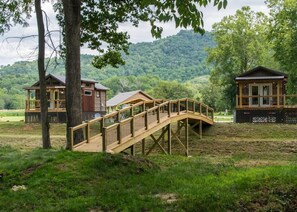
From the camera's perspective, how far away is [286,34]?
116ft

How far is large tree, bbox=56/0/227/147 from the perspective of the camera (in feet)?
19.3

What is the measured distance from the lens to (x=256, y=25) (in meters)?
44.2

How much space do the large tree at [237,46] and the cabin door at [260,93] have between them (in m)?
12.9

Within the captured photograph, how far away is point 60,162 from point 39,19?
640 cm

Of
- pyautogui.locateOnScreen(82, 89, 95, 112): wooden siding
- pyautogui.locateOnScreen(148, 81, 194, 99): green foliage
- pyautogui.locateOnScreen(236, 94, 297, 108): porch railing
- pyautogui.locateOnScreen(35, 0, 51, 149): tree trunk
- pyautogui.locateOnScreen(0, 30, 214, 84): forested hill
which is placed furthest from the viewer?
pyautogui.locateOnScreen(0, 30, 214, 84): forested hill

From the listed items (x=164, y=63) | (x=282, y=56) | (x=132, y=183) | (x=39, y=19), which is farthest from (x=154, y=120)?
(x=164, y=63)

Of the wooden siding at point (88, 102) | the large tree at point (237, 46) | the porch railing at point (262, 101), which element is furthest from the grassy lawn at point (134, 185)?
the large tree at point (237, 46)

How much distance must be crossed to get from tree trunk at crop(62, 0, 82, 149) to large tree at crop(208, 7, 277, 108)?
111 feet

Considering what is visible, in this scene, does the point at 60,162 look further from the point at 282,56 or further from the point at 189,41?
the point at 189,41

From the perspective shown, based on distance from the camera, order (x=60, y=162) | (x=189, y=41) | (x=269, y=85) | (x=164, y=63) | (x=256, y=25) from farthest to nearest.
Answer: (x=189, y=41), (x=164, y=63), (x=256, y=25), (x=269, y=85), (x=60, y=162)

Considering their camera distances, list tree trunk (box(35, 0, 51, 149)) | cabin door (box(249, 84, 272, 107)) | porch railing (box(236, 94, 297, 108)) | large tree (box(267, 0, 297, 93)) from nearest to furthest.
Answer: tree trunk (box(35, 0, 51, 149)) → porch railing (box(236, 94, 297, 108)) → cabin door (box(249, 84, 272, 107)) → large tree (box(267, 0, 297, 93))

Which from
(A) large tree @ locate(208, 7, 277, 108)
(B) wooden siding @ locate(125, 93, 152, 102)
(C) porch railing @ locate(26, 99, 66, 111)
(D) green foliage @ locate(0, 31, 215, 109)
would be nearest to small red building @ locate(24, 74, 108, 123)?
(C) porch railing @ locate(26, 99, 66, 111)

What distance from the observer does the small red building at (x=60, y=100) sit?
34750mm

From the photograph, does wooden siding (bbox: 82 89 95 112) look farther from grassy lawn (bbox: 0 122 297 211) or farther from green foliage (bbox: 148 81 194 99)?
grassy lawn (bbox: 0 122 297 211)
